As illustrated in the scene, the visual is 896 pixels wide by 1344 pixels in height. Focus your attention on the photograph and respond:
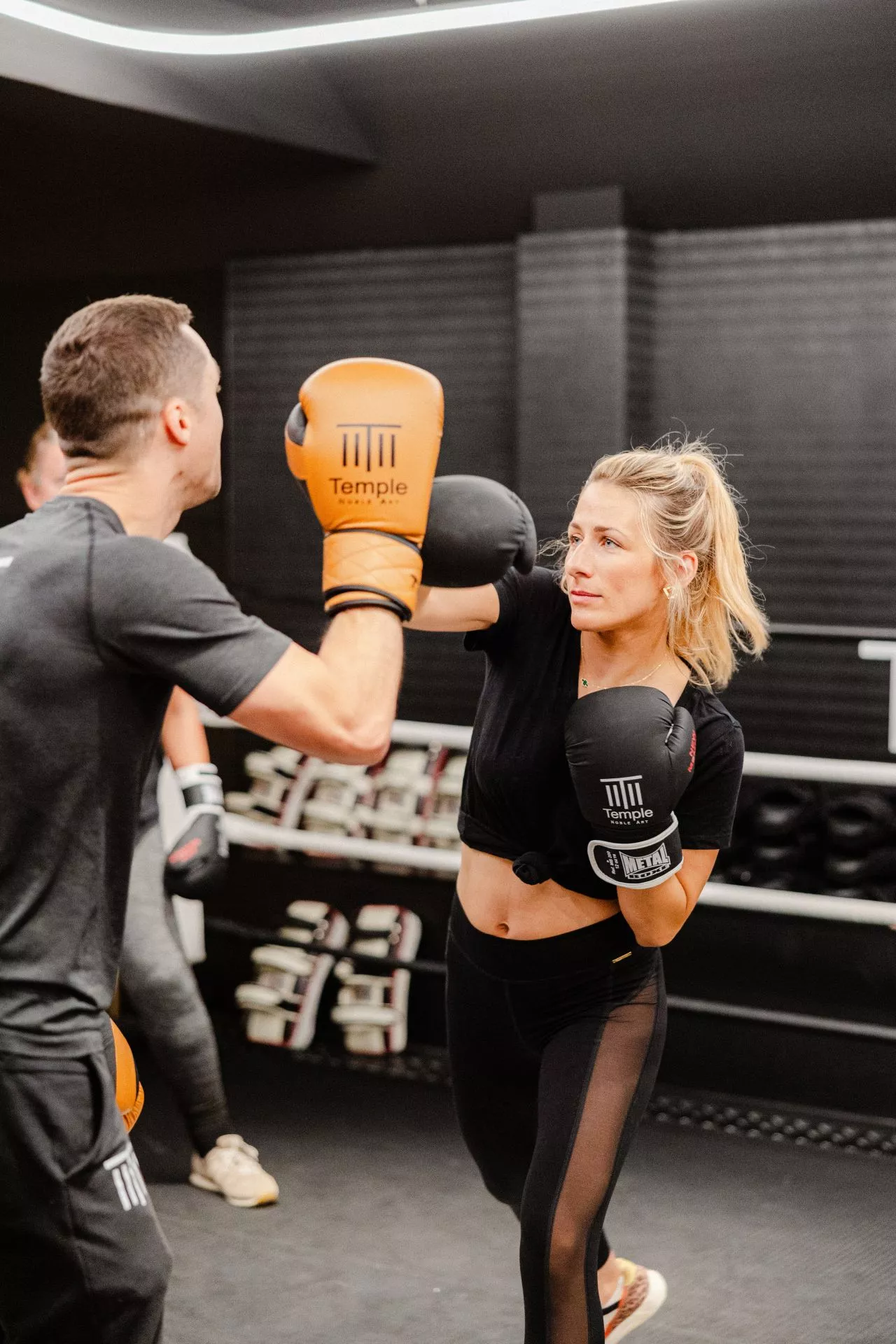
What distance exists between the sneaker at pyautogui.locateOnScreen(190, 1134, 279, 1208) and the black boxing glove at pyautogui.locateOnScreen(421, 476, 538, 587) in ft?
5.52

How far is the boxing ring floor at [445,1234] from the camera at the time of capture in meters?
2.47

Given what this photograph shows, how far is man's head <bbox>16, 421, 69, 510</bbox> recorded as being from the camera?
10.7 feet

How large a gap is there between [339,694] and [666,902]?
2.08 feet

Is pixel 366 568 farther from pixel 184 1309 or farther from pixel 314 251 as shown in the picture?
pixel 314 251

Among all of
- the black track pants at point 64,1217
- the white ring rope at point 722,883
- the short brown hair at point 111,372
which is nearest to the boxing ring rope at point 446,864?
the white ring rope at point 722,883

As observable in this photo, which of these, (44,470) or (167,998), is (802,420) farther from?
(167,998)

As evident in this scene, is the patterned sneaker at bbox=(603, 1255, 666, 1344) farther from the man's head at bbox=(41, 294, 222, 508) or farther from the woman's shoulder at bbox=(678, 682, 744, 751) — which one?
the man's head at bbox=(41, 294, 222, 508)

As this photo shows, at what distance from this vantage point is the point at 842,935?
3527mm

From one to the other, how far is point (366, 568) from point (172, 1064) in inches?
70.2

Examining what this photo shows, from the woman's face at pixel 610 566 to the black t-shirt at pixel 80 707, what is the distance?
607 mm

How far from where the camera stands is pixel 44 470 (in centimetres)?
332

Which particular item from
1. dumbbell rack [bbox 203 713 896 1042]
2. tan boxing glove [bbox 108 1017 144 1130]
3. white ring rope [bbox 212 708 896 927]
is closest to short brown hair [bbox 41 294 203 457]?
tan boxing glove [bbox 108 1017 144 1130]

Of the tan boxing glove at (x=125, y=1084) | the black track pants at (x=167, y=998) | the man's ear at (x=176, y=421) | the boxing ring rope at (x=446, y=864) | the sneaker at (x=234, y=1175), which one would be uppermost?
the man's ear at (x=176, y=421)

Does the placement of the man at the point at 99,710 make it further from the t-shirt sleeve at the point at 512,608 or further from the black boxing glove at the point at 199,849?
the black boxing glove at the point at 199,849
